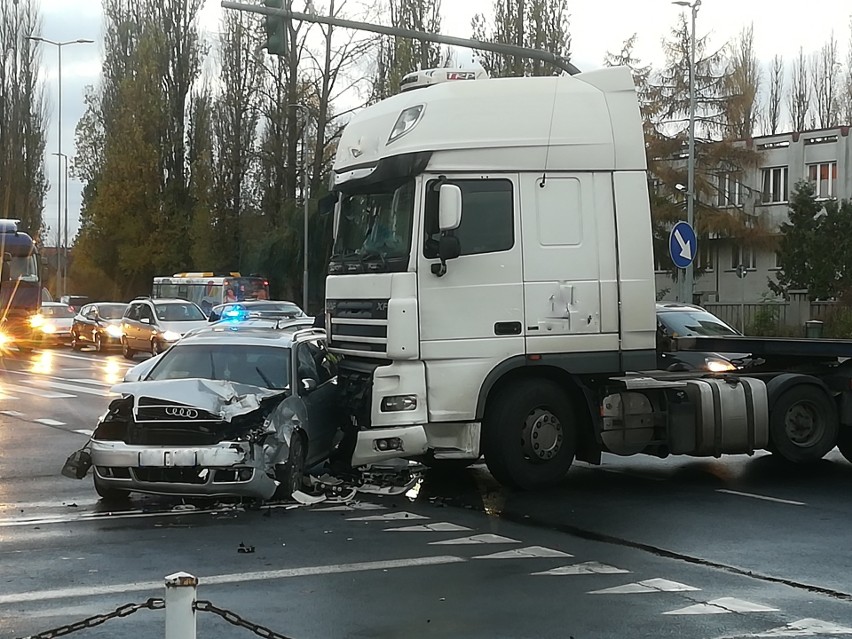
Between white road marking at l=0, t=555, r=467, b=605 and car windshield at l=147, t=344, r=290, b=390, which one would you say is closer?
white road marking at l=0, t=555, r=467, b=605

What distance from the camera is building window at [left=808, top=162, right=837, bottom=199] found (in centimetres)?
5750

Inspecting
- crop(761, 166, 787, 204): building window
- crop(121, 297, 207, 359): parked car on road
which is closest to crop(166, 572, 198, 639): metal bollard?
crop(121, 297, 207, 359): parked car on road

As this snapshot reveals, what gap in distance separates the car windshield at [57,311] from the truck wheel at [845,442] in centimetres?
3591

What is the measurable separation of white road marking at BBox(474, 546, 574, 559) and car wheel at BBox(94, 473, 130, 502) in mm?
3836

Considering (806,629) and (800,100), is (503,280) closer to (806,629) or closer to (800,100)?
(806,629)

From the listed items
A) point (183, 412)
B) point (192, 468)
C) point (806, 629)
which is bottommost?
point (806, 629)

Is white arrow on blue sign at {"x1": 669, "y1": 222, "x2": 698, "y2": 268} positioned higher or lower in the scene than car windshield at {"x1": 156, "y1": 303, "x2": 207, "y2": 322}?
higher

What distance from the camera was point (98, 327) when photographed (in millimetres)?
40062

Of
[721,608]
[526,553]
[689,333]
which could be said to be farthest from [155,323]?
[721,608]

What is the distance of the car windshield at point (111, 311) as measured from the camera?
134ft

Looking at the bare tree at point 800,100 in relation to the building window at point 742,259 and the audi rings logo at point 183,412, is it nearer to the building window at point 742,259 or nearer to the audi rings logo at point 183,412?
the building window at point 742,259

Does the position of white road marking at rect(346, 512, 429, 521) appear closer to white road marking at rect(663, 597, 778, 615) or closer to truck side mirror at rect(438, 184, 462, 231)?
truck side mirror at rect(438, 184, 462, 231)

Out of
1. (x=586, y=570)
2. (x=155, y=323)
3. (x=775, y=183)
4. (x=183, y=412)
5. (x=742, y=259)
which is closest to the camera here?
(x=586, y=570)

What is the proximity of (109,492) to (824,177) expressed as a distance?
52.3m
